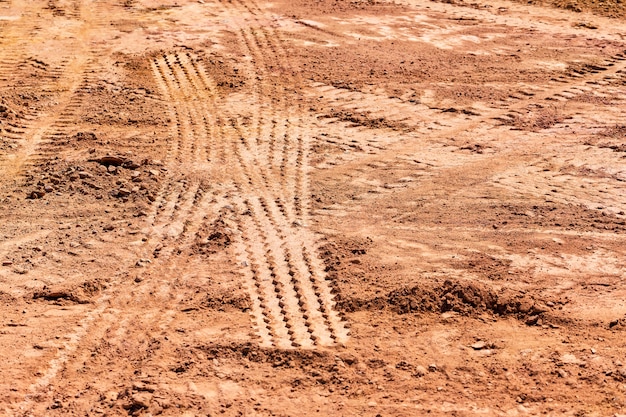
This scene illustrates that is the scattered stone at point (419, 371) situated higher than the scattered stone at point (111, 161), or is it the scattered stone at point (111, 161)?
the scattered stone at point (111, 161)

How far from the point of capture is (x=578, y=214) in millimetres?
7914

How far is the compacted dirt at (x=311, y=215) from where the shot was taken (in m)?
5.62

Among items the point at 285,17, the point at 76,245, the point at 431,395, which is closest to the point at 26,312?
the point at 76,245

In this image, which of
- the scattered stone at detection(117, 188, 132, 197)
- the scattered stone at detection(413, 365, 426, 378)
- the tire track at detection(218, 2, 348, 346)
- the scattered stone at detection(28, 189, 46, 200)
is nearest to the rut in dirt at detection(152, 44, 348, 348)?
the tire track at detection(218, 2, 348, 346)

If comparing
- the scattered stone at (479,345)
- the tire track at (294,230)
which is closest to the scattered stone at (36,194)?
the tire track at (294,230)

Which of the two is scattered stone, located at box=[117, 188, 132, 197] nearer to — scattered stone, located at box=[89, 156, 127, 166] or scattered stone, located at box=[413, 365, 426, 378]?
scattered stone, located at box=[89, 156, 127, 166]

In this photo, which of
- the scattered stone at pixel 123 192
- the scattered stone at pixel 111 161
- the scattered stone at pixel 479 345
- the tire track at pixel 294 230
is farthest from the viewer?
the scattered stone at pixel 111 161

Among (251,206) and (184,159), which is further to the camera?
(184,159)

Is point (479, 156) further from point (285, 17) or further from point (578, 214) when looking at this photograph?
point (285, 17)

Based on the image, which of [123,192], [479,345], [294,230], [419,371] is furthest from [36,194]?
[479,345]

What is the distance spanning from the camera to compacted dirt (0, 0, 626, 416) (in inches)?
221

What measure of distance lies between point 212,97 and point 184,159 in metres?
1.90

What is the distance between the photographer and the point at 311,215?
796 cm

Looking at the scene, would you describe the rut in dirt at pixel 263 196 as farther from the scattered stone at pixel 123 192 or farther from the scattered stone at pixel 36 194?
the scattered stone at pixel 36 194
